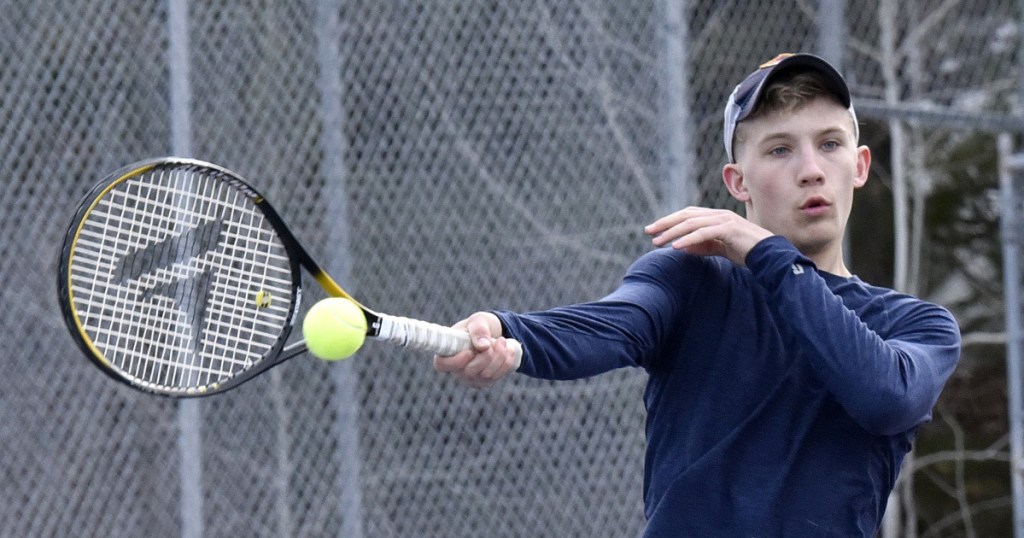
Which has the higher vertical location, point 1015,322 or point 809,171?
point 1015,322

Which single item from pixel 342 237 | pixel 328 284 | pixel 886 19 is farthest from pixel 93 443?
pixel 886 19

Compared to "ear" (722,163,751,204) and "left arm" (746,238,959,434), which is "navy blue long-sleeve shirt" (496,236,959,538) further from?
"ear" (722,163,751,204)

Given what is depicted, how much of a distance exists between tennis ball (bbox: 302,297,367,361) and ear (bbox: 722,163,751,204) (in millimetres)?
739

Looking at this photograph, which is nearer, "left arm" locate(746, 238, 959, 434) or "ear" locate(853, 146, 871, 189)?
"left arm" locate(746, 238, 959, 434)

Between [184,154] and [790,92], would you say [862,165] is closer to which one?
[790,92]

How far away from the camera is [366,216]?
185 inches

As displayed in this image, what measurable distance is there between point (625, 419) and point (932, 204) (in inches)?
121

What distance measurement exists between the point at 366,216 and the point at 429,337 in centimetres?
279

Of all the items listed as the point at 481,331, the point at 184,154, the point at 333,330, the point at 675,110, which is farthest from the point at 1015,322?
the point at 333,330

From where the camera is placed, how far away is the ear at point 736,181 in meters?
2.32

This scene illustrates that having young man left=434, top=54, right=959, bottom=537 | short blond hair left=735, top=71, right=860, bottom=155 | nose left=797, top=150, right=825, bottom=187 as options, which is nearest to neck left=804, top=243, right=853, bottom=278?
young man left=434, top=54, right=959, bottom=537

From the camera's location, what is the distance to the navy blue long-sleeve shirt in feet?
6.50

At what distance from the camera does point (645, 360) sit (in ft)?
7.08

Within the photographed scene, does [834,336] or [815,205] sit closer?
[834,336]
